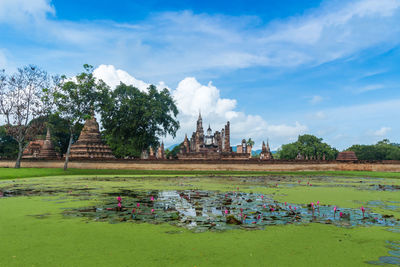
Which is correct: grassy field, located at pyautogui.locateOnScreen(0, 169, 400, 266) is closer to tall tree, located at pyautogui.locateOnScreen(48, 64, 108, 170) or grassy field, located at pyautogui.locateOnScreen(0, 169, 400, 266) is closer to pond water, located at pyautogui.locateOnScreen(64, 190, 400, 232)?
pond water, located at pyautogui.locateOnScreen(64, 190, 400, 232)

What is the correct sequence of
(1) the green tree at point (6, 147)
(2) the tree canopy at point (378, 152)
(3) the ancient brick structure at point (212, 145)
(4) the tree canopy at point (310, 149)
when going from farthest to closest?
(4) the tree canopy at point (310, 149)
(2) the tree canopy at point (378, 152)
(1) the green tree at point (6, 147)
(3) the ancient brick structure at point (212, 145)

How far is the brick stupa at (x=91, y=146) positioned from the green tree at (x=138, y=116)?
212 cm

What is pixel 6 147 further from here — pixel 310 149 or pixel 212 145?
pixel 310 149

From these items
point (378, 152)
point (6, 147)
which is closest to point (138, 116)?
point (6, 147)

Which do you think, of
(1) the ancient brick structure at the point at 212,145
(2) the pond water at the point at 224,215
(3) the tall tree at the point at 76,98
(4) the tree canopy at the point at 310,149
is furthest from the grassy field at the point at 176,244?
(4) the tree canopy at the point at 310,149

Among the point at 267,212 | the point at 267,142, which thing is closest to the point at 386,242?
the point at 267,212

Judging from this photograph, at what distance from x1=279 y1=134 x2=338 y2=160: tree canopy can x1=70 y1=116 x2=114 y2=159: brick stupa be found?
54280 millimetres

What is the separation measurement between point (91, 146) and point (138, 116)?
6.41 metres

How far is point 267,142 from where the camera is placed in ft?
199

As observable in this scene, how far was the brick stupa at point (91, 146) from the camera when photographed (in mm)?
33188

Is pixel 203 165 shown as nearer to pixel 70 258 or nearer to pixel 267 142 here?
pixel 70 258

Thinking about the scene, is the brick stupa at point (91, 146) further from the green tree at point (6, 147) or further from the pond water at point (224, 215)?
the pond water at point (224, 215)

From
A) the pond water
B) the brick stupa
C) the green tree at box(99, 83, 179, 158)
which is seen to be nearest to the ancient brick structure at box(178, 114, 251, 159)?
the green tree at box(99, 83, 179, 158)

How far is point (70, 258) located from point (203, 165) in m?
26.9
